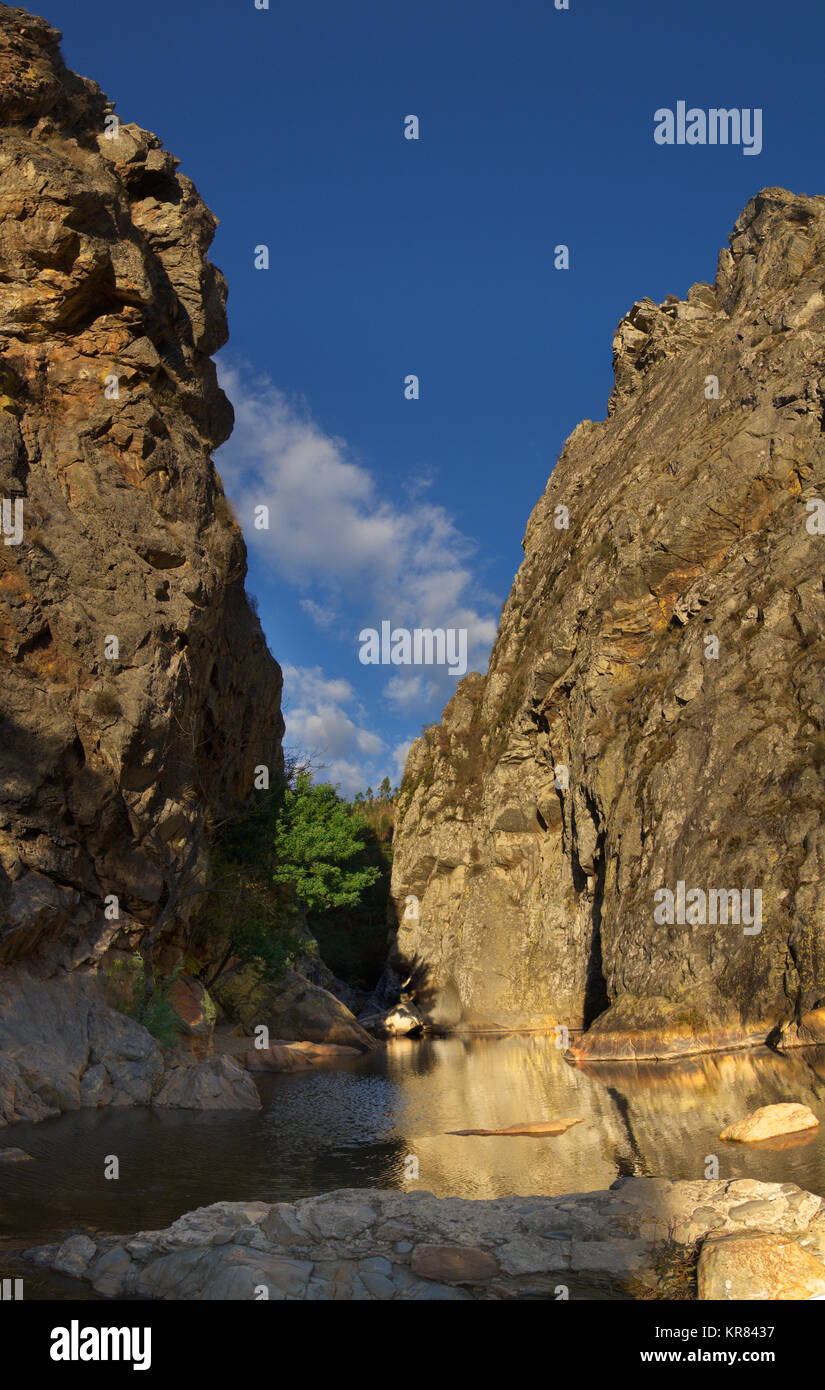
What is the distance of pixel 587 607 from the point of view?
163 ft

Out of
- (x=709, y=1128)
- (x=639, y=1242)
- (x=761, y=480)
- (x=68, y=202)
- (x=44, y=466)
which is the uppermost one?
(x=68, y=202)

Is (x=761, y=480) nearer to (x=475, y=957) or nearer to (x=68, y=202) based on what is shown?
(x=68, y=202)

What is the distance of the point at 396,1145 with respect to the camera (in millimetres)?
14242

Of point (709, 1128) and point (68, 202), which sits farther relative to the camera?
point (68, 202)

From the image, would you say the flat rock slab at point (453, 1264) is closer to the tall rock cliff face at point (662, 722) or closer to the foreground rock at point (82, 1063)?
the foreground rock at point (82, 1063)

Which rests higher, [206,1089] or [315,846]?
[315,846]

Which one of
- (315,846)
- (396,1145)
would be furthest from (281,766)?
(396,1145)

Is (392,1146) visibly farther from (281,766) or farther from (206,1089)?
(281,766)

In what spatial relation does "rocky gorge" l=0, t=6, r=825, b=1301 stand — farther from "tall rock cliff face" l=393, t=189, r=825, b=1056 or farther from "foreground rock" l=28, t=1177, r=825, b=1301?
"tall rock cliff face" l=393, t=189, r=825, b=1056

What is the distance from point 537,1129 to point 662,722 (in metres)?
24.4

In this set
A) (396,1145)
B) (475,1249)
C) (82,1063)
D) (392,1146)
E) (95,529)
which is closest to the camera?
(475,1249)

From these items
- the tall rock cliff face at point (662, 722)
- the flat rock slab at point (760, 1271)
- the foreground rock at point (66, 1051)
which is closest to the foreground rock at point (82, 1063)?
the foreground rock at point (66, 1051)

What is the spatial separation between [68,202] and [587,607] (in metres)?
33.5

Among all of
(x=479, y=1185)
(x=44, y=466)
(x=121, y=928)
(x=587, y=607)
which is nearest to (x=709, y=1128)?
(x=479, y=1185)
